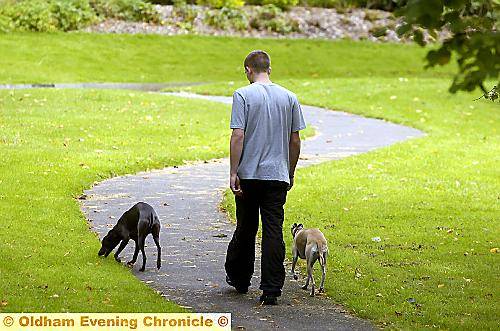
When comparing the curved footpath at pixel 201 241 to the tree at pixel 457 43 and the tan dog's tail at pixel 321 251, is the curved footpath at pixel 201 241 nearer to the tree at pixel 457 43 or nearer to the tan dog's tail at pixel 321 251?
the tan dog's tail at pixel 321 251

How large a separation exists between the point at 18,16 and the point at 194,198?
83.1 ft

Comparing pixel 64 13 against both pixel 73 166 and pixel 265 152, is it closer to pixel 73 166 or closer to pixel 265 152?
pixel 73 166

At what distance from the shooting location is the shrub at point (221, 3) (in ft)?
135

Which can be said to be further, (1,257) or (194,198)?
(194,198)

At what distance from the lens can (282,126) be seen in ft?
25.4

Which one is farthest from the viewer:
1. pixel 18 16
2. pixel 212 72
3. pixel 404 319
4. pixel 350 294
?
pixel 18 16

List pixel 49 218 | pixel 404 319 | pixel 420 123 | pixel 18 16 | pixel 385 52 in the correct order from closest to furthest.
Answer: pixel 404 319 → pixel 49 218 → pixel 420 123 → pixel 18 16 → pixel 385 52

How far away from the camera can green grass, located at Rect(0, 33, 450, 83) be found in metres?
31.3

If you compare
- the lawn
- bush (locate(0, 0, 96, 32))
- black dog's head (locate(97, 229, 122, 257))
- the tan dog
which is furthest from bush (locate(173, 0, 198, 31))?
the tan dog

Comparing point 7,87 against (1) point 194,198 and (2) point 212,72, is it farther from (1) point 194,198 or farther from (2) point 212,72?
(1) point 194,198

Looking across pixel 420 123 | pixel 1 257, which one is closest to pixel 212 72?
pixel 420 123

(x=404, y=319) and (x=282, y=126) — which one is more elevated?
(x=282, y=126)

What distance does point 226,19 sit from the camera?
134 ft

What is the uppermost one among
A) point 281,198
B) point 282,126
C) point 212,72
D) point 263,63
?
point 263,63
